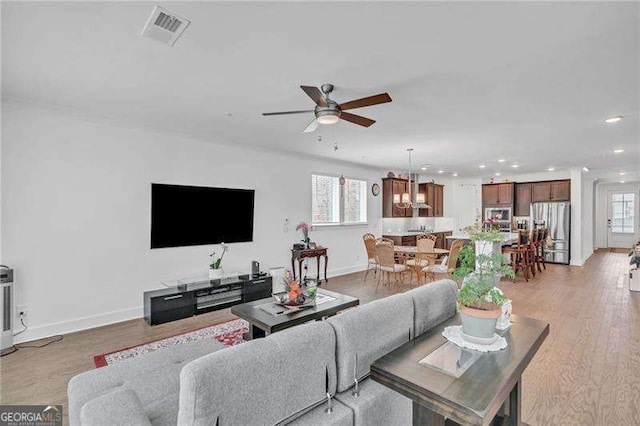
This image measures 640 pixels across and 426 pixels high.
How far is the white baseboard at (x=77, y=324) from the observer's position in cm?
348

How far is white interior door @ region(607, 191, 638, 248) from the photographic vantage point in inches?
444

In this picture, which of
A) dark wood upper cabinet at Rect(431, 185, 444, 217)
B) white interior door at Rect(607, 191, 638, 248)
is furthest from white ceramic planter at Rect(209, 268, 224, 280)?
white interior door at Rect(607, 191, 638, 248)

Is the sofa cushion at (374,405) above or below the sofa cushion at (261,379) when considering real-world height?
below

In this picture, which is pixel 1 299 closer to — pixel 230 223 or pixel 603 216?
pixel 230 223

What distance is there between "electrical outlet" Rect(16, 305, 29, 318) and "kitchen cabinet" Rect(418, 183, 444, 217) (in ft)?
28.7

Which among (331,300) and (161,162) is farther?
(161,162)

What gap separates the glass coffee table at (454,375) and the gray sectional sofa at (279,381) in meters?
0.17

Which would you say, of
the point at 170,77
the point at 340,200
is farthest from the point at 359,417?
the point at 340,200

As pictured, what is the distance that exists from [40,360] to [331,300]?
2984 mm

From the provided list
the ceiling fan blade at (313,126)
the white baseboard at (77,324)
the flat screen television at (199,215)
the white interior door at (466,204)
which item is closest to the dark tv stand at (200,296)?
the white baseboard at (77,324)

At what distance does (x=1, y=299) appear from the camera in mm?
3160

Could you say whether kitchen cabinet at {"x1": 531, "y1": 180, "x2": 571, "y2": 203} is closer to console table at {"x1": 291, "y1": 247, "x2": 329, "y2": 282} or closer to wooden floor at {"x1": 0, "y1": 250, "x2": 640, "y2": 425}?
wooden floor at {"x1": 0, "y1": 250, "x2": 640, "y2": 425}

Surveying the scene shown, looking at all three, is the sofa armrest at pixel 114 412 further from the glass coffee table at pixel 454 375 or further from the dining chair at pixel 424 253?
the dining chair at pixel 424 253

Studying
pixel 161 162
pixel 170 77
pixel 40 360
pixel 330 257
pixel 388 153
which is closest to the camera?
pixel 170 77
